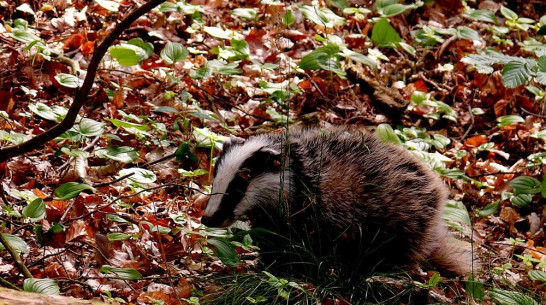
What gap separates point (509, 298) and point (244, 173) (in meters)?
1.77

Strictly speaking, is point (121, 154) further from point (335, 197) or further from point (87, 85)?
point (335, 197)

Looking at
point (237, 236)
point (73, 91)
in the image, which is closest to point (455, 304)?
point (237, 236)

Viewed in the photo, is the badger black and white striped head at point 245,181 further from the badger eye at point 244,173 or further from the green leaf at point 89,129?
the green leaf at point 89,129

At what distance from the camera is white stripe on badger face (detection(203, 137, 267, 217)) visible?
4068 millimetres

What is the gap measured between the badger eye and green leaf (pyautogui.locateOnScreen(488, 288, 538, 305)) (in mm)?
1649

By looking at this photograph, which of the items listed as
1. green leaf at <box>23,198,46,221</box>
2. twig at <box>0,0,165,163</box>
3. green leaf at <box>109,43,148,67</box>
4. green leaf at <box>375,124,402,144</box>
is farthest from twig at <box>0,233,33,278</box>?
green leaf at <box>375,124,402,144</box>

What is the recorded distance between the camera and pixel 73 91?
5980mm

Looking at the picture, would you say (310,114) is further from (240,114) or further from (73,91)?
(73,91)

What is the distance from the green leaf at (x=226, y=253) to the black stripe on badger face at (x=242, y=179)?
407mm

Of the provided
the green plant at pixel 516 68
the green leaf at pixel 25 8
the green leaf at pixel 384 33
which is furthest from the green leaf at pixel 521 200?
the green leaf at pixel 25 8

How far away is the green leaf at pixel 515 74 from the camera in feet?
14.4

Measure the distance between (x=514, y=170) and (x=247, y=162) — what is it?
311cm

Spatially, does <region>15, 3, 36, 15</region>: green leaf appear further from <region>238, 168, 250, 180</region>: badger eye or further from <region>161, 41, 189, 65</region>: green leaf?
<region>238, 168, 250, 180</region>: badger eye

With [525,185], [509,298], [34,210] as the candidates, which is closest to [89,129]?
[34,210]
